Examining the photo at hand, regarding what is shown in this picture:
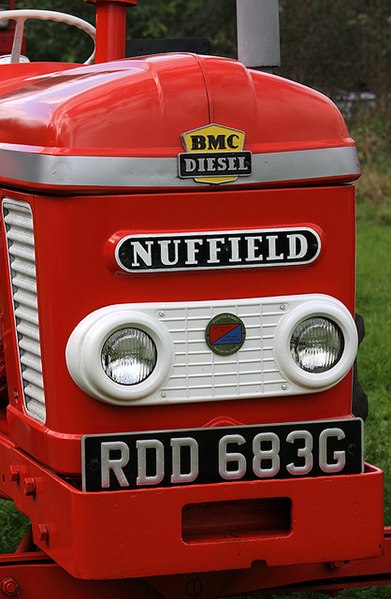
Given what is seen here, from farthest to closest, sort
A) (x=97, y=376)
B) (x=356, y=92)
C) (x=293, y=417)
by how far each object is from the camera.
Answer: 1. (x=356, y=92)
2. (x=293, y=417)
3. (x=97, y=376)

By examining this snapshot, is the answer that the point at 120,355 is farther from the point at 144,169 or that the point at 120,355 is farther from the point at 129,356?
the point at 144,169

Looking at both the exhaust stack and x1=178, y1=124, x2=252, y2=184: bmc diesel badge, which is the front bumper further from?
the exhaust stack

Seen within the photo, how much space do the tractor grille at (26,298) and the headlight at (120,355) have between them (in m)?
0.22

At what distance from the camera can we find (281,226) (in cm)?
334

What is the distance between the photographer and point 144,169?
323 cm

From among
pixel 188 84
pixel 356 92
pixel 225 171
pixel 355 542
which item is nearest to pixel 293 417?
pixel 355 542

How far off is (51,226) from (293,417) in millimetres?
802

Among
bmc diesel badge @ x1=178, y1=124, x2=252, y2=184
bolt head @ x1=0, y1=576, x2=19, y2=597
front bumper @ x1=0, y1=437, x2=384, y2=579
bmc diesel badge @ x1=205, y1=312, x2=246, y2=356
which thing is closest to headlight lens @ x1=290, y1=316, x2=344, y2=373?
bmc diesel badge @ x1=205, y1=312, x2=246, y2=356

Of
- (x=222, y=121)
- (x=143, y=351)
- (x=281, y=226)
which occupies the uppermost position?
(x=222, y=121)

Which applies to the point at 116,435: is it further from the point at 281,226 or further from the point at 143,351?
the point at 281,226

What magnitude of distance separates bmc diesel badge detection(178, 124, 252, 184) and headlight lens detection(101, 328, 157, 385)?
0.41 metres

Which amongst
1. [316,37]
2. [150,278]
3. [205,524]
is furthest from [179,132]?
[316,37]

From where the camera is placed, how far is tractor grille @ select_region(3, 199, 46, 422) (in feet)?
11.2

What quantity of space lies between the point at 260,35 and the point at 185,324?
2.61m
